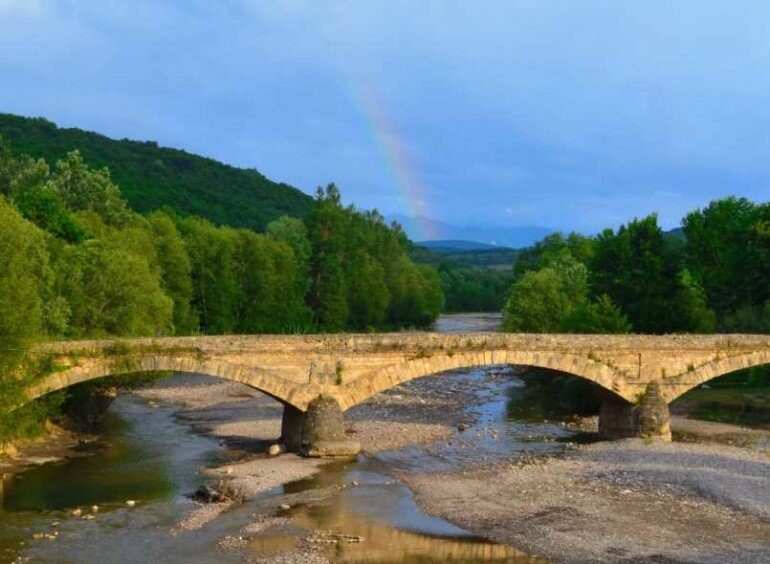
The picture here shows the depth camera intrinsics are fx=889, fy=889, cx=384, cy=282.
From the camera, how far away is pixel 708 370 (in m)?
42.1

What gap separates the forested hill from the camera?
137m

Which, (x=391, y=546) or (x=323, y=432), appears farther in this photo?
(x=323, y=432)

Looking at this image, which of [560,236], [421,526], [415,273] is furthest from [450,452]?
[560,236]

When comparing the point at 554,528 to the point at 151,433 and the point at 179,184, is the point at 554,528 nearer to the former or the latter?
the point at 151,433

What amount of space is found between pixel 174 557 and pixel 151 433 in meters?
19.8

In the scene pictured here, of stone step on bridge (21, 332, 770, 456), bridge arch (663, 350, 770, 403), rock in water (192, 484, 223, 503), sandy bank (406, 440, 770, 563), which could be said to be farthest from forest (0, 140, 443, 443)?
bridge arch (663, 350, 770, 403)

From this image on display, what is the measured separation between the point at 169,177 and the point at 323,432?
126 meters

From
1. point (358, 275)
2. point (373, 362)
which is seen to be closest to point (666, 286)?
point (373, 362)

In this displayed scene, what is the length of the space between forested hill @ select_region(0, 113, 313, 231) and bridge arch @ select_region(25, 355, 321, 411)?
9201cm

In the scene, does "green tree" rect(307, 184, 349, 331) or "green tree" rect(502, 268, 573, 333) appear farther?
"green tree" rect(307, 184, 349, 331)

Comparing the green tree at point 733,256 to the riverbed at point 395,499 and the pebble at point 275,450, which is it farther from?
the pebble at point 275,450

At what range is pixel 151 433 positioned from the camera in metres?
43.5

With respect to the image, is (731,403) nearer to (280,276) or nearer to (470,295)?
(280,276)

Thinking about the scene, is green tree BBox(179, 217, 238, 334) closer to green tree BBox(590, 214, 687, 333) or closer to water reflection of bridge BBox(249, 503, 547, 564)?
green tree BBox(590, 214, 687, 333)
